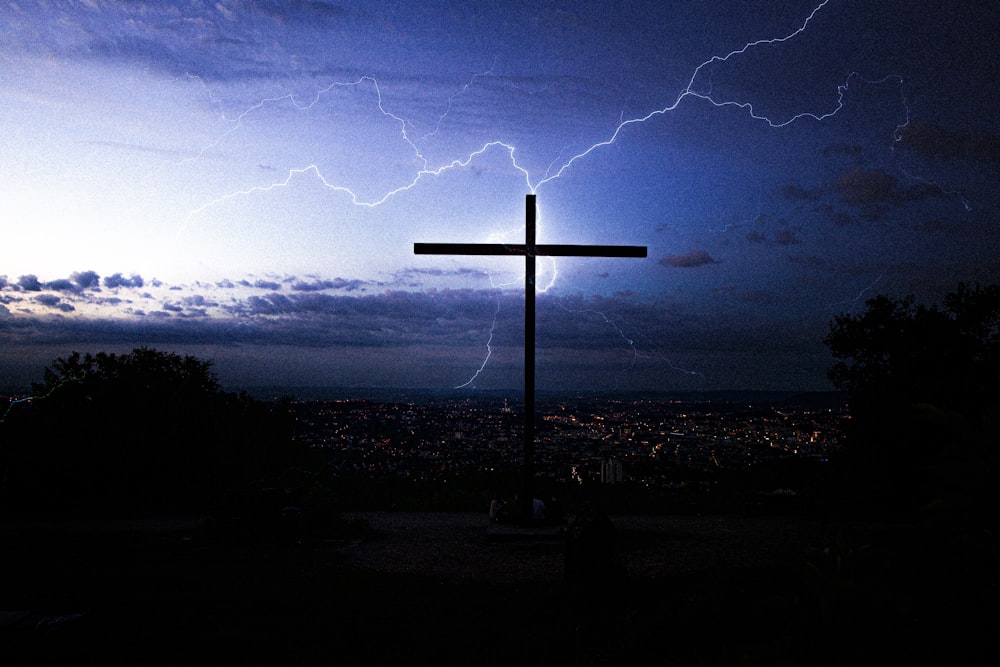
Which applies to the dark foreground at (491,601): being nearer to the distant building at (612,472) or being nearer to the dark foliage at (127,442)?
the dark foliage at (127,442)

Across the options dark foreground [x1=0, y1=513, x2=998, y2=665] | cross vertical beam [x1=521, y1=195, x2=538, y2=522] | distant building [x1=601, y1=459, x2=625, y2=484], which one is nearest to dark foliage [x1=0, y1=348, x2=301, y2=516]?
dark foreground [x1=0, y1=513, x2=998, y2=665]

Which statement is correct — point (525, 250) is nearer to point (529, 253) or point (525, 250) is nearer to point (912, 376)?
point (529, 253)

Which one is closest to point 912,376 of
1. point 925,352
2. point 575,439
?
point 925,352

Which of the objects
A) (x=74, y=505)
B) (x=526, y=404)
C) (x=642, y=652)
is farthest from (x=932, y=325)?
(x=74, y=505)

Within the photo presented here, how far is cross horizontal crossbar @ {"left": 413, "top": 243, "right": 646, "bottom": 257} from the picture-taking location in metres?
13.1

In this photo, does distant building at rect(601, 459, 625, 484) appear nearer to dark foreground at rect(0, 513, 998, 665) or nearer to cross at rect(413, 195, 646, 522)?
cross at rect(413, 195, 646, 522)

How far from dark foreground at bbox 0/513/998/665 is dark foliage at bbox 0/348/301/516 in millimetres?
3900

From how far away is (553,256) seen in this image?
13.4 metres

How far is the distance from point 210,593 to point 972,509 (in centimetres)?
733

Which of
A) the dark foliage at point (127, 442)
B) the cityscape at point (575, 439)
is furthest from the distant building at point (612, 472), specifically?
the dark foliage at point (127, 442)

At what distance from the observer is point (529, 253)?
43.5 ft

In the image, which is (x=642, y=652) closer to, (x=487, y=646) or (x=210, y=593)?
(x=487, y=646)

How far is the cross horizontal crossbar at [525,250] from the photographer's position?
Result: 13148 mm

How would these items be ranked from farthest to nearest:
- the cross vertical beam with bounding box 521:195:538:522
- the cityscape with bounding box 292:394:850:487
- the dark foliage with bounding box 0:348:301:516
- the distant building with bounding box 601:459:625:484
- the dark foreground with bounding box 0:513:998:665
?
1. the cityscape with bounding box 292:394:850:487
2. the distant building with bounding box 601:459:625:484
3. the dark foliage with bounding box 0:348:301:516
4. the cross vertical beam with bounding box 521:195:538:522
5. the dark foreground with bounding box 0:513:998:665
